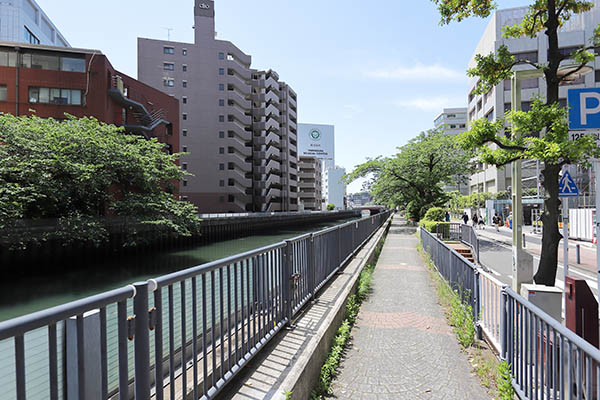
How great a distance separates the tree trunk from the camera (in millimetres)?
5305

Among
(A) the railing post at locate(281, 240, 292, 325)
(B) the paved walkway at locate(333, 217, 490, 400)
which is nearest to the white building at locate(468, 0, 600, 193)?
(B) the paved walkway at locate(333, 217, 490, 400)

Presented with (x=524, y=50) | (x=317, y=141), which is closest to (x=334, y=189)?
(x=317, y=141)

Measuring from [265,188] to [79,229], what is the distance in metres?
46.3

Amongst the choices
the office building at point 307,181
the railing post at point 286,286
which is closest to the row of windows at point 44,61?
the railing post at point 286,286

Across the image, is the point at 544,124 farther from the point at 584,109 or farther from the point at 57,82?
the point at 57,82

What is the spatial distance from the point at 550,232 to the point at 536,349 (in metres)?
3.23

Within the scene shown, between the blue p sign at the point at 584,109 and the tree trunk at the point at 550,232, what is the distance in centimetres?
140

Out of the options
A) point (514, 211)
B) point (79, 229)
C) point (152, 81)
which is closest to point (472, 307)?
point (514, 211)

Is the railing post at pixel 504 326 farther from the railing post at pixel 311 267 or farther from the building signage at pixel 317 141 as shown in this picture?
the building signage at pixel 317 141

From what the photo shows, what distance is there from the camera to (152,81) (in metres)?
55.0

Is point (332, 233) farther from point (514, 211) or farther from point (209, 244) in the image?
point (209, 244)

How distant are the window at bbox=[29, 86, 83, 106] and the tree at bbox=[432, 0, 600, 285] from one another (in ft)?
106

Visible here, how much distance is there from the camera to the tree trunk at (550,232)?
17.4 ft

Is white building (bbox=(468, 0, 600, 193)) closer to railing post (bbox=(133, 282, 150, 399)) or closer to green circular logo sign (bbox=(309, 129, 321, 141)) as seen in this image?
railing post (bbox=(133, 282, 150, 399))
